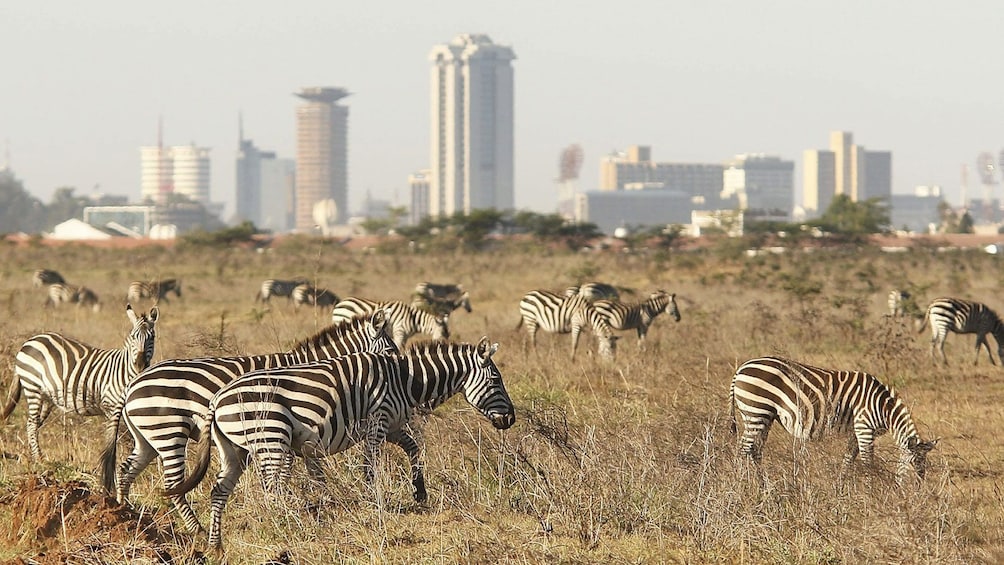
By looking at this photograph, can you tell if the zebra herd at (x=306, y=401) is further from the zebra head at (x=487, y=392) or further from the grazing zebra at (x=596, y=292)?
the grazing zebra at (x=596, y=292)

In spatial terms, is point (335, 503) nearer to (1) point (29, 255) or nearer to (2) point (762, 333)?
(2) point (762, 333)

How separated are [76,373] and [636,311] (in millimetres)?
9553

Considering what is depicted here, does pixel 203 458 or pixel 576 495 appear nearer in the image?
pixel 203 458

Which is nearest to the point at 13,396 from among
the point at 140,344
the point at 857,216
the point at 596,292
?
the point at 140,344

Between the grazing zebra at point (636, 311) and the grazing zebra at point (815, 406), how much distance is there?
8.13 metres

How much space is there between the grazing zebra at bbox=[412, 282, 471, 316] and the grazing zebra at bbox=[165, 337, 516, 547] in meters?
10.1

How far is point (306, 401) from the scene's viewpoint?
24.1 feet

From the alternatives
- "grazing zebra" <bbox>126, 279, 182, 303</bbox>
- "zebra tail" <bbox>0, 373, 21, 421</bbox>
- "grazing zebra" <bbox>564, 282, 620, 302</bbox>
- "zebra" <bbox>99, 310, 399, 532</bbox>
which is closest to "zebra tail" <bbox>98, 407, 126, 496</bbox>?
"zebra" <bbox>99, 310, 399, 532</bbox>

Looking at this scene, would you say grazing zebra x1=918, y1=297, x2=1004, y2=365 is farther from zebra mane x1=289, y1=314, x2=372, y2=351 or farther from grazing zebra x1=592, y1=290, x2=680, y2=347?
zebra mane x1=289, y1=314, x2=372, y2=351

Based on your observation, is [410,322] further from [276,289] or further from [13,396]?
[276,289]

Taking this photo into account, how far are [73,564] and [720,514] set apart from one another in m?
3.23

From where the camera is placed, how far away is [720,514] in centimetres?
684

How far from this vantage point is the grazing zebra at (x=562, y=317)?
57.4 feet

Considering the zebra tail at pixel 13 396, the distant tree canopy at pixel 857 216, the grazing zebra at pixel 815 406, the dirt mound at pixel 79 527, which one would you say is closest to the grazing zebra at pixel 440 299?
the zebra tail at pixel 13 396
